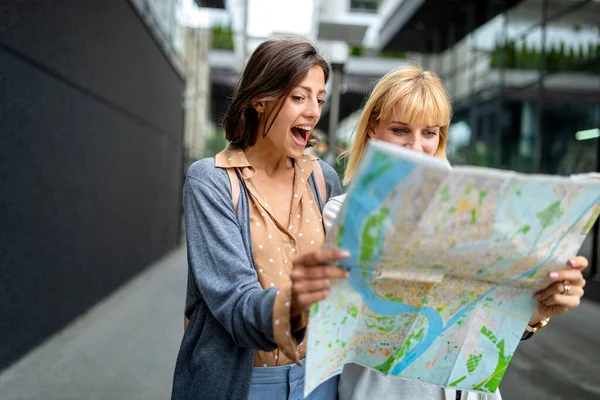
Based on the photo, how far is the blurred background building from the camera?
4582mm

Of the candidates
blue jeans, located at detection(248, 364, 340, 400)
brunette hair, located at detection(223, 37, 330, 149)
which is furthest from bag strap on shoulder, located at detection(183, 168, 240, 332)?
blue jeans, located at detection(248, 364, 340, 400)

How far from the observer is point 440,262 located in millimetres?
1184

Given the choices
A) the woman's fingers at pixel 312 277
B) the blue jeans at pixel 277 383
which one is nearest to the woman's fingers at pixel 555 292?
the woman's fingers at pixel 312 277

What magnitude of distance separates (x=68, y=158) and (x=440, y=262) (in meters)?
5.17

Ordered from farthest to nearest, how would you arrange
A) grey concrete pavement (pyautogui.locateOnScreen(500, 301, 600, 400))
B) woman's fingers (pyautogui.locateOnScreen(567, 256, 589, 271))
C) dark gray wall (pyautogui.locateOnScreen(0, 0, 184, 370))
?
1. grey concrete pavement (pyautogui.locateOnScreen(500, 301, 600, 400))
2. dark gray wall (pyautogui.locateOnScreen(0, 0, 184, 370))
3. woman's fingers (pyautogui.locateOnScreen(567, 256, 589, 271))

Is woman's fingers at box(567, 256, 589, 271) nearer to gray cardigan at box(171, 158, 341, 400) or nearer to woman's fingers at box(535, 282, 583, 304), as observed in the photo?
woman's fingers at box(535, 282, 583, 304)

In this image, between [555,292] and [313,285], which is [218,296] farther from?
[555,292]

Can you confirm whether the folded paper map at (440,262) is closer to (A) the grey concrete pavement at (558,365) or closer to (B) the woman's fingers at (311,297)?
(B) the woman's fingers at (311,297)

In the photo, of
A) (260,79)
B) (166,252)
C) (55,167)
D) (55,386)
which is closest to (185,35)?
(166,252)

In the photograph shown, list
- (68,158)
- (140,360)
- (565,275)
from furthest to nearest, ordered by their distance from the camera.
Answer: (68,158)
(140,360)
(565,275)

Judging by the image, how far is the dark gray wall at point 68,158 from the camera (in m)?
4.38

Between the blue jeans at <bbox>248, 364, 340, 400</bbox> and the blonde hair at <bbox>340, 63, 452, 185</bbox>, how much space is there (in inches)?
30.8

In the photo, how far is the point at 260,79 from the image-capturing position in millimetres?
1536

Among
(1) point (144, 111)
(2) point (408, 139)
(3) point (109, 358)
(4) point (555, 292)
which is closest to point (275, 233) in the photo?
(2) point (408, 139)
